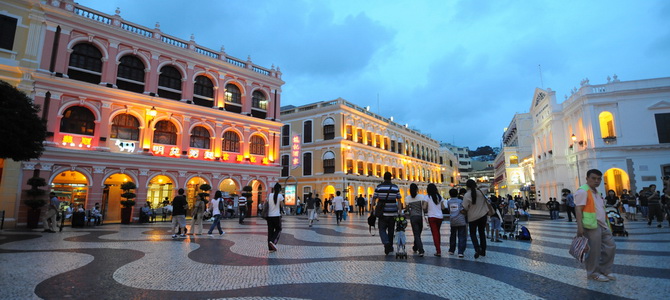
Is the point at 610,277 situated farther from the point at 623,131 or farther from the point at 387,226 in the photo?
the point at 623,131

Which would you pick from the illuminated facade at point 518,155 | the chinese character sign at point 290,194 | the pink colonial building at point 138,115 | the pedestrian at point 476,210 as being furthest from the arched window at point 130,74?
the illuminated facade at point 518,155

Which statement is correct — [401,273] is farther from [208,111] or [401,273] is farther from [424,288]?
[208,111]

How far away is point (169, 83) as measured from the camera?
22.4 metres

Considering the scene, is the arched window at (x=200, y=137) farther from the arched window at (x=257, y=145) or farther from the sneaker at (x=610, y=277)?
the sneaker at (x=610, y=277)

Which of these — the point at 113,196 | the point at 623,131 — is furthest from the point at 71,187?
the point at 623,131

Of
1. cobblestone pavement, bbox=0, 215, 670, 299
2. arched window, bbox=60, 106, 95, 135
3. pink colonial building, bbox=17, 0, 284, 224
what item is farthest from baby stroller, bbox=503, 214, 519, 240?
arched window, bbox=60, 106, 95, 135

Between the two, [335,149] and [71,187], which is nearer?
[71,187]

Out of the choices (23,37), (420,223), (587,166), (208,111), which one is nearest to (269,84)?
(208,111)

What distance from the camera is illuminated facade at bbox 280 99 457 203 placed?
36.0 meters

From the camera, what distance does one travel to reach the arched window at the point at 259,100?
27.0 metres

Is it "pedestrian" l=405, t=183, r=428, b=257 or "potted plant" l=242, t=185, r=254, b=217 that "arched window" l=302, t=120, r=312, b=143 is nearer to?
"potted plant" l=242, t=185, r=254, b=217

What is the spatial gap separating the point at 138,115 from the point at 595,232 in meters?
22.6

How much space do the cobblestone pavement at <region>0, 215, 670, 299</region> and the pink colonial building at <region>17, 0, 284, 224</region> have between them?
37.7 feet

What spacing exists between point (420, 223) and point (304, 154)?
31.8m
